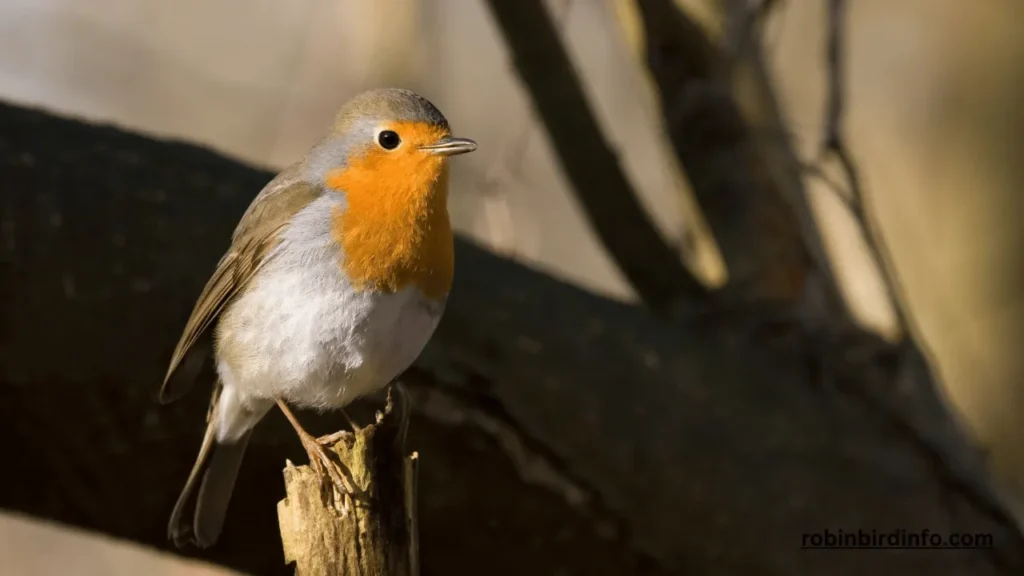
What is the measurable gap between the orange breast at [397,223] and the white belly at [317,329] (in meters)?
0.04

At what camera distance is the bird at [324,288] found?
3037mm

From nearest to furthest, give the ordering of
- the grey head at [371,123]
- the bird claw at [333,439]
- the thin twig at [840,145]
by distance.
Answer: the bird claw at [333,439], the grey head at [371,123], the thin twig at [840,145]

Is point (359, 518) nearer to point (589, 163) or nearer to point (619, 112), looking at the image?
point (589, 163)

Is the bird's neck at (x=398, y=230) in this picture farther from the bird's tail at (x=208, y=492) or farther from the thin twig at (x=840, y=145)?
the thin twig at (x=840, y=145)

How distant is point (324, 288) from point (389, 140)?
504 mm

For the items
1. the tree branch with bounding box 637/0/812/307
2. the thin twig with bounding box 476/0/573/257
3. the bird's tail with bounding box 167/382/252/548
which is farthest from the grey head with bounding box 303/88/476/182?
the tree branch with bounding box 637/0/812/307

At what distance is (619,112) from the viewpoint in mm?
7867

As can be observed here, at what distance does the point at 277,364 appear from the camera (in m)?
3.12

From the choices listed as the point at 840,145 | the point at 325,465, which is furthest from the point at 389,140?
the point at 840,145

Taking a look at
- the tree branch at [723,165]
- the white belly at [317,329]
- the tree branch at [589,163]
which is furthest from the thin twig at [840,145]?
the white belly at [317,329]

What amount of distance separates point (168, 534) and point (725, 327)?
204 cm

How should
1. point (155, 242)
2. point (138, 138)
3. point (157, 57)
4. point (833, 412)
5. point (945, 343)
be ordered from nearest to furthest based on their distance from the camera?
1. point (155, 242)
2. point (138, 138)
3. point (833, 412)
4. point (945, 343)
5. point (157, 57)

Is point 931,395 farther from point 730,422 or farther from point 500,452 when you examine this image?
point 500,452

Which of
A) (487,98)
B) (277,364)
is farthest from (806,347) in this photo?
(487,98)
